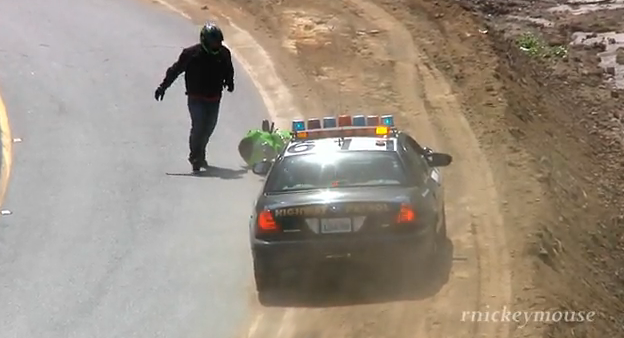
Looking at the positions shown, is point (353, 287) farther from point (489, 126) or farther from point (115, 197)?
point (489, 126)

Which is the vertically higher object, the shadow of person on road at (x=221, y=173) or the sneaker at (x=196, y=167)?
the sneaker at (x=196, y=167)

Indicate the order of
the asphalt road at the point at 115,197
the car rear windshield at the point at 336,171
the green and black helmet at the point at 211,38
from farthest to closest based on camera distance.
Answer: the green and black helmet at the point at 211,38
the car rear windshield at the point at 336,171
the asphalt road at the point at 115,197

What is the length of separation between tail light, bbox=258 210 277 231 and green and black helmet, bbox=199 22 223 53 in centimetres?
558

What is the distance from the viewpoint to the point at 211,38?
16.4 m

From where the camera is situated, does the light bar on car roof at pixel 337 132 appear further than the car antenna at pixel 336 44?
No

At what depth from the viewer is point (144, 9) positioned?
28.6 meters

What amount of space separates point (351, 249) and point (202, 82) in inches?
251

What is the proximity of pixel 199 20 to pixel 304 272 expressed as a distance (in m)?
16.5

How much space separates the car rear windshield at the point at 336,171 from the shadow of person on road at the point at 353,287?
882mm

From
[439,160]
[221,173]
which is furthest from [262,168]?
[221,173]

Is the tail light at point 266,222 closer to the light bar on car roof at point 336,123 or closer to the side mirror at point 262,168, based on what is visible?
the side mirror at point 262,168

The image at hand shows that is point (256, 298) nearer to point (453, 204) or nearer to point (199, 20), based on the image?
point (453, 204)

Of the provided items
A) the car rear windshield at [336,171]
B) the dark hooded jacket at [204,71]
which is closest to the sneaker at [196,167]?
the dark hooded jacket at [204,71]

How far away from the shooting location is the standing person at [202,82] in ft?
54.9
